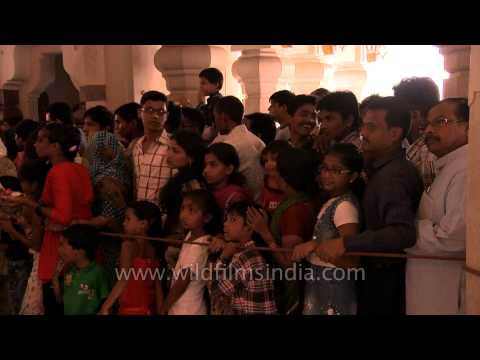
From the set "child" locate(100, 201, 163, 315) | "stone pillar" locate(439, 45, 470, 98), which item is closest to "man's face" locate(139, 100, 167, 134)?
"child" locate(100, 201, 163, 315)

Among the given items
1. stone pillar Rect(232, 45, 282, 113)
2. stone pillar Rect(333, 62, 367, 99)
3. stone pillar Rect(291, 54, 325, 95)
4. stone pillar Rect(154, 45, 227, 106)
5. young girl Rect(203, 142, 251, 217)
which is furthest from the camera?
stone pillar Rect(333, 62, 367, 99)

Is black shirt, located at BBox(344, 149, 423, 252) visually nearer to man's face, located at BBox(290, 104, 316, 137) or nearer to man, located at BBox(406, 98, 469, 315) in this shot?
man, located at BBox(406, 98, 469, 315)

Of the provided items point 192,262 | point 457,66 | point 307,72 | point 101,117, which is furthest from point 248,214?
point 307,72

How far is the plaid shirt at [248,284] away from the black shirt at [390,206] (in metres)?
0.48

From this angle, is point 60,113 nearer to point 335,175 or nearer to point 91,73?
point 91,73

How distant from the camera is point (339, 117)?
352 cm

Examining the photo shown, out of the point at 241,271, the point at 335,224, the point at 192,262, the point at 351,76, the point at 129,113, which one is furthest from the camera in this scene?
the point at 351,76

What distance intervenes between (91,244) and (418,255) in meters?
1.64

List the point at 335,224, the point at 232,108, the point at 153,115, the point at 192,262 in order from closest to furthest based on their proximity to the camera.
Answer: the point at 335,224, the point at 192,262, the point at 153,115, the point at 232,108

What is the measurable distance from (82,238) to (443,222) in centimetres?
177

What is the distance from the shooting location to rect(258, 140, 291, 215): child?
11.3 ft

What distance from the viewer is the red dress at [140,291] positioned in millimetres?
3420
